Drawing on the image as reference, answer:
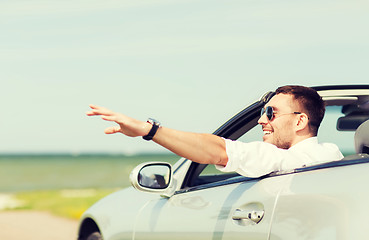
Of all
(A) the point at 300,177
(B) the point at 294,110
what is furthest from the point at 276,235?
(B) the point at 294,110

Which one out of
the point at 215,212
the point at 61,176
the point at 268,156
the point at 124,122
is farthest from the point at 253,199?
the point at 61,176

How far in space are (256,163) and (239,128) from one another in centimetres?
94

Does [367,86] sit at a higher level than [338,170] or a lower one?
higher

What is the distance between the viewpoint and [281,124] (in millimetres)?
4301

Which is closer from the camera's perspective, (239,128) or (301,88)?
(301,88)

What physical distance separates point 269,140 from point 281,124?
0.10m

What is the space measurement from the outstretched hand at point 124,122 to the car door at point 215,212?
61 cm

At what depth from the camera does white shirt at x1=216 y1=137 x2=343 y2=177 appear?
3.95 meters

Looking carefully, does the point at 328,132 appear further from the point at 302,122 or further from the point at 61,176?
the point at 61,176

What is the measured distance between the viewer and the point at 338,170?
137 inches

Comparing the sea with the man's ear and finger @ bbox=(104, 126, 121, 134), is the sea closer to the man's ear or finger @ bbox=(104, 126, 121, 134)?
the man's ear

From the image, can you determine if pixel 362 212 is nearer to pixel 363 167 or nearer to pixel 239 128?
pixel 363 167

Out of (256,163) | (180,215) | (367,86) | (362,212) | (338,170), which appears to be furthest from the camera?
(367,86)

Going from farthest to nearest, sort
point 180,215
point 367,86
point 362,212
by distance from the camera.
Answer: point 367,86 < point 180,215 < point 362,212
